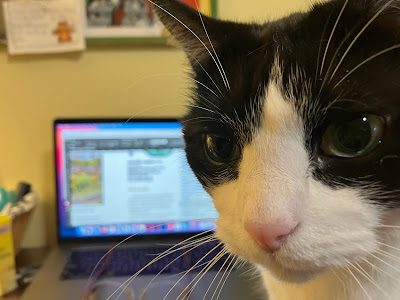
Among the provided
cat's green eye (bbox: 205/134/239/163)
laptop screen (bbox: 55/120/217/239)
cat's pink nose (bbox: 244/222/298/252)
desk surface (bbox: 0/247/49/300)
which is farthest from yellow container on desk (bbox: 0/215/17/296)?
cat's pink nose (bbox: 244/222/298/252)

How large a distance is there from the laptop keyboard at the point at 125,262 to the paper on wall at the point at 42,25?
618 mm

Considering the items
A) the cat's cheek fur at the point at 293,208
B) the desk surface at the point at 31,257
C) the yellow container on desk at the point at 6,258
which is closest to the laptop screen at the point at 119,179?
the desk surface at the point at 31,257

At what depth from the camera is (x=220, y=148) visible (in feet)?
1.66

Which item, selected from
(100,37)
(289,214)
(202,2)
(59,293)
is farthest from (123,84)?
(289,214)

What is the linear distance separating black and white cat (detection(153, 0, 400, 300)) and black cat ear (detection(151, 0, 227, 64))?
0.07 m

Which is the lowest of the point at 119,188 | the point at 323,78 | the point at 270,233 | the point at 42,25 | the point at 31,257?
the point at 31,257

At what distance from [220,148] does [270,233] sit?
16 cm

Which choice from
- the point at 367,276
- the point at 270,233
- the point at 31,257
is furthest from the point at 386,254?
the point at 31,257

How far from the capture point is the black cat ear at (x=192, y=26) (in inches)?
20.8

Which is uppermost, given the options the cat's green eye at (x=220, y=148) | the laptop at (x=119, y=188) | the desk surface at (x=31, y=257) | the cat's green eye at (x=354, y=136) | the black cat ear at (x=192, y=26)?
the black cat ear at (x=192, y=26)

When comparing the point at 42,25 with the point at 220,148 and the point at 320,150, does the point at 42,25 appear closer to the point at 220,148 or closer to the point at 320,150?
the point at 220,148

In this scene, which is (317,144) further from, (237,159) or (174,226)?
(174,226)

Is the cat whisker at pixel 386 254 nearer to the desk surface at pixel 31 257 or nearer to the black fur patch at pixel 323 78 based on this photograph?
the black fur patch at pixel 323 78

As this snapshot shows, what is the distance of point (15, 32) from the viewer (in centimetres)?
116
